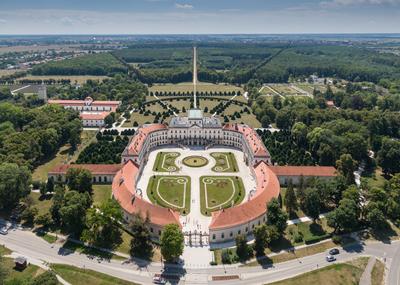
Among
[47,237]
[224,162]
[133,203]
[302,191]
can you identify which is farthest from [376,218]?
[47,237]

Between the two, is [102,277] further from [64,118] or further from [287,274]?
[64,118]

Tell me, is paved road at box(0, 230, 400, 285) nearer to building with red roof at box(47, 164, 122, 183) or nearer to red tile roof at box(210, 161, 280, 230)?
red tile roof at box(210, 161, 280, 230)

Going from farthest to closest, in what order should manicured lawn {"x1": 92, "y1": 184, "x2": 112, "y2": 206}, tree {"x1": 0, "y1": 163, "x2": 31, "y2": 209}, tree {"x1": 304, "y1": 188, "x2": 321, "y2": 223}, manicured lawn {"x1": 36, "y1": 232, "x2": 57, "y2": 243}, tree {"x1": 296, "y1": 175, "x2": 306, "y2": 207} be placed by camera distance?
1. manicured lawn {"x1": 92, "y1": 184, "x2": 112, "y2": 206}
2. tree {"x1": 296, "y1": 175, "x2": 306, "y2": 207}
3. tree {"x1": 0, "y1": 163, "x2": 31, "y2": 209}
4. tree {"x1": 304, "y1": 188, "x2": 321, "y2": 223}
5. manicured lawn {"x1": 36, "y1": 232, "x2": 57, "y2": 243}

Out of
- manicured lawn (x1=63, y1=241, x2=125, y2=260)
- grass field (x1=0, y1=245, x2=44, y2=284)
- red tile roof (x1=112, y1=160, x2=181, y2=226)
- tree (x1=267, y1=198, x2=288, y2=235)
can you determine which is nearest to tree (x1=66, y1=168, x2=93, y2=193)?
red tile roof (x1=112, y1=160, x2=181, y2=226)

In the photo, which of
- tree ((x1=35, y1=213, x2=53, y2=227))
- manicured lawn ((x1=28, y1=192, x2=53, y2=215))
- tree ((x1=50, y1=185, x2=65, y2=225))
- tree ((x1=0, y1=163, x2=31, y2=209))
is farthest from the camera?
manicured lawn ((x1=28, y1=192, x2=53, y2=215))

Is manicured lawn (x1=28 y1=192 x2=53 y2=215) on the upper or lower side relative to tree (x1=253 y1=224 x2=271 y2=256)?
lower

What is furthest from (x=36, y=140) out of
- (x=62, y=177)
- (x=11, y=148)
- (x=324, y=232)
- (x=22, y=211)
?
(x=324, y=232)

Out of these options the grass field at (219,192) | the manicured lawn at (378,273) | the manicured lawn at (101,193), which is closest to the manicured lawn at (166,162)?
the grass field at (219,192)
